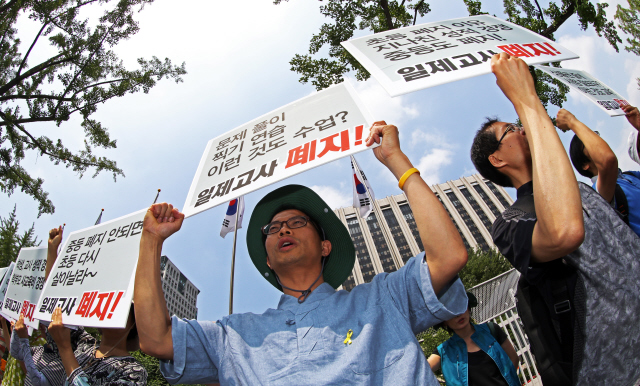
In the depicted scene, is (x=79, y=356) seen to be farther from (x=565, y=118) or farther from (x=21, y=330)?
(x=565, y=118)

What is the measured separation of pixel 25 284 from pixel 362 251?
3208 inches

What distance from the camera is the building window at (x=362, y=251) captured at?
79675 mm

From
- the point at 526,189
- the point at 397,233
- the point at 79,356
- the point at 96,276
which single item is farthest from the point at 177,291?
the point at 526,189

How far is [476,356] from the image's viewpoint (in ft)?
9.66

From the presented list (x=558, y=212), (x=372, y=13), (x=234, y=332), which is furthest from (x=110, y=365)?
(x=372, y=13)

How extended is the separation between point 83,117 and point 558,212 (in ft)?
38.6

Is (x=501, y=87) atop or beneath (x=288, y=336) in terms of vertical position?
atop

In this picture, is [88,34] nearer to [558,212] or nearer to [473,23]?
[473,23]

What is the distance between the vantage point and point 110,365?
2.30 m

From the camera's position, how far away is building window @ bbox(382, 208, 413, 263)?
259 ft

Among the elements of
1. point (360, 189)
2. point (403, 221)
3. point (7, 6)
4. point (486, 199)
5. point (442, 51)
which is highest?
point (486, 199)

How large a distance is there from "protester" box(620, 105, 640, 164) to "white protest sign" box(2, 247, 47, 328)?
5545mm

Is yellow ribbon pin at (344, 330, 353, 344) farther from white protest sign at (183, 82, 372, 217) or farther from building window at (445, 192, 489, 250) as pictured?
building window at (445, 192, 489, 250)

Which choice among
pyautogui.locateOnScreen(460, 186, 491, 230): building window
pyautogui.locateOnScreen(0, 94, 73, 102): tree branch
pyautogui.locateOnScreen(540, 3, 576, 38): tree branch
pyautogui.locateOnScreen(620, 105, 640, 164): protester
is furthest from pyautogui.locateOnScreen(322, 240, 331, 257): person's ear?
pyautogui.locateOnScreen(460, 186, 491, 230): building window
